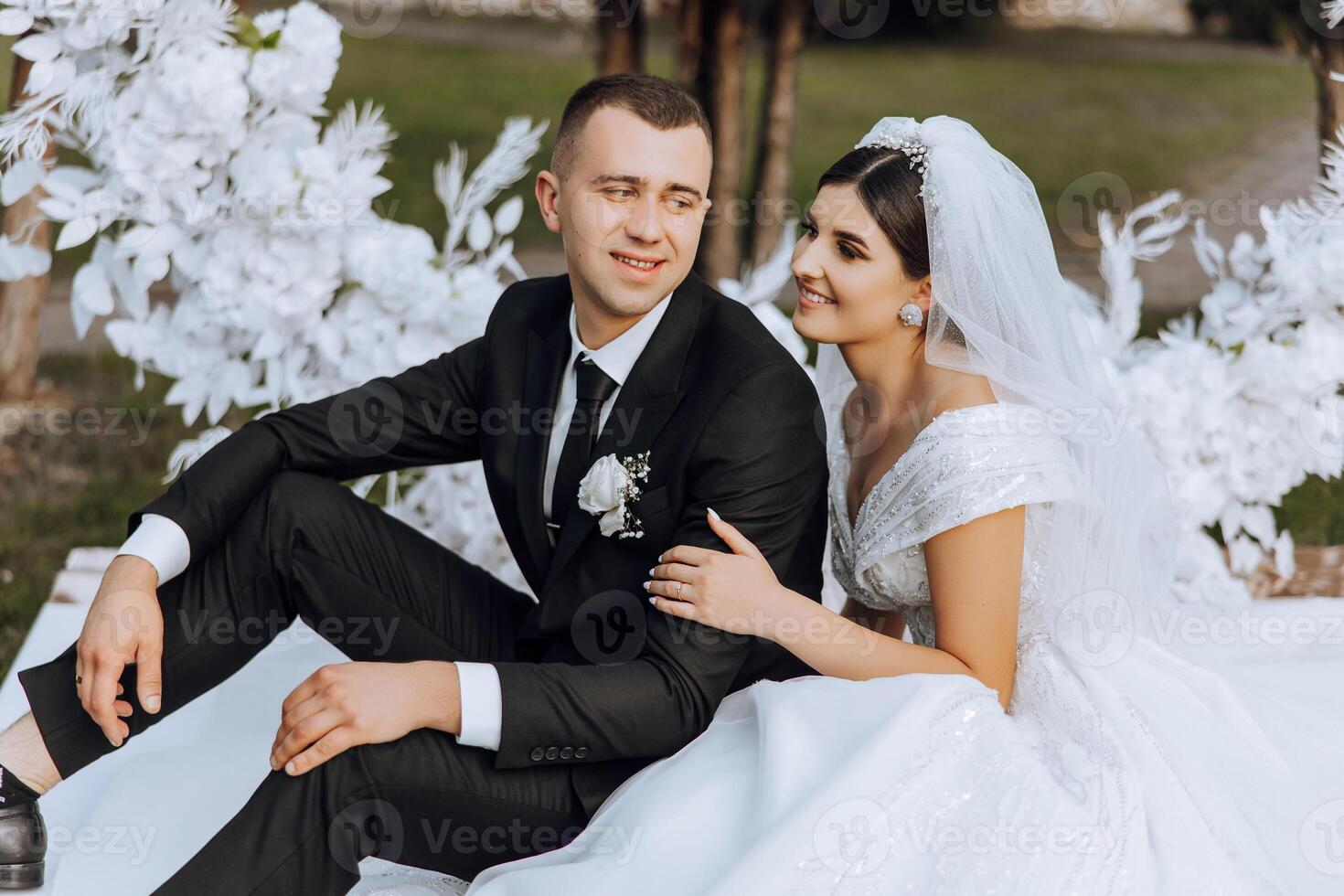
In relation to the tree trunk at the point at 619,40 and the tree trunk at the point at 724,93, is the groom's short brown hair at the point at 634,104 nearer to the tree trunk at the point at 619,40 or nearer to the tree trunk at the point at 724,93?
the tree trunk at the point at 724,93

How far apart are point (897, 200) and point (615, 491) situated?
0.75 m

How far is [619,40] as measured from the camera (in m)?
6.23

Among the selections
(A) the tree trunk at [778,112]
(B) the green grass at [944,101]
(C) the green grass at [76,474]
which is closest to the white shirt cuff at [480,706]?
(C) the green grass at [76,474]

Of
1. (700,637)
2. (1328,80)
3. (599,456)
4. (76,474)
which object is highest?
(1328,80)

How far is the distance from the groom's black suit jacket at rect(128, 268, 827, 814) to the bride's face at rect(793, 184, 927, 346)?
0.12m

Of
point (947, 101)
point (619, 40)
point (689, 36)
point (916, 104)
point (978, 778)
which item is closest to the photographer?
point (978, 778)

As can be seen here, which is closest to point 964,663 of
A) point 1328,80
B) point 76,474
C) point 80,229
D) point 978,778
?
point 978,778

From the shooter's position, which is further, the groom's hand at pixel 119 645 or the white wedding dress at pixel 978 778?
the groom's hand at pixel 119 645

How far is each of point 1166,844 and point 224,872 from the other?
146cm

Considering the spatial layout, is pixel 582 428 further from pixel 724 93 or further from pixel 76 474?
pixel 724 93

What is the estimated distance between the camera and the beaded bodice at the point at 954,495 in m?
2.44

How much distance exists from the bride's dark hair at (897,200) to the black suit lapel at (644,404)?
0.40 meters

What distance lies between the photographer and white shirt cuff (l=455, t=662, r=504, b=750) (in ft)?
7.13

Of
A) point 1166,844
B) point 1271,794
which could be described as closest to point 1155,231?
point 1271,794
